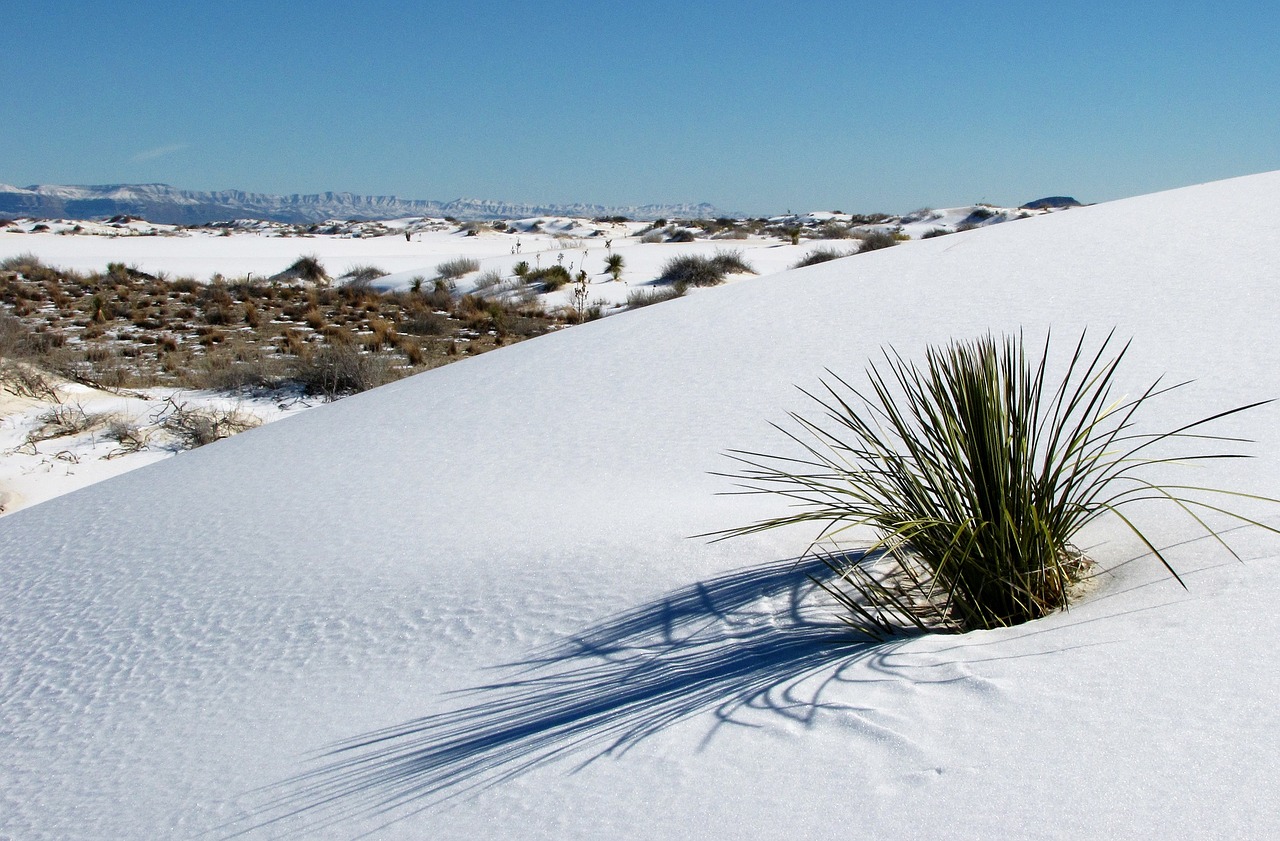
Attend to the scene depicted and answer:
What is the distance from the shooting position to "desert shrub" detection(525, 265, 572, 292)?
634 inches

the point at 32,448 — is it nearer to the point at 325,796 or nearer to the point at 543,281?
the point at 325,796

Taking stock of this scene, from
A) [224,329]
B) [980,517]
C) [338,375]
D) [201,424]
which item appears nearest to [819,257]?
[224,329]

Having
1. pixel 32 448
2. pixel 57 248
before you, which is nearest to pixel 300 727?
pixel 32 448

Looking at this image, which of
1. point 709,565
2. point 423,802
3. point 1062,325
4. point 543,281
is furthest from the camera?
point 543,281

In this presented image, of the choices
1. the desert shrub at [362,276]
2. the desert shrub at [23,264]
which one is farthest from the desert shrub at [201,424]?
the desert shrub at [23,264]

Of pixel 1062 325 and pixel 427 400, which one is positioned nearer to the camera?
pixel 1062 325

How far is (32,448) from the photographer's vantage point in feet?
20.2

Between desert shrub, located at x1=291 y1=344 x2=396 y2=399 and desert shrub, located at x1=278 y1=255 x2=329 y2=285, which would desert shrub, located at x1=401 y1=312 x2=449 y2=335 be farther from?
desert shrub, located at x1=278 y1=255 x2=329 y2=285

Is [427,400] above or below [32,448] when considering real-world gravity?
above

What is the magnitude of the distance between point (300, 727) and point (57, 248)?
29230 millimetres

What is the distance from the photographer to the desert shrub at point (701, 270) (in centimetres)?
1560

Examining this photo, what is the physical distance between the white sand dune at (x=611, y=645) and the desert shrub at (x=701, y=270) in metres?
11.3

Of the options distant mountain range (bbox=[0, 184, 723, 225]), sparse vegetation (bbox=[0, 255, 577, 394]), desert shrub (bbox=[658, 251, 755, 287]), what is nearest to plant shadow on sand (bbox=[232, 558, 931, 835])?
sparse vegetation (bbox=[0, 255, 577, 394])

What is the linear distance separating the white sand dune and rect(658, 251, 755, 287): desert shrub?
11328 millimetres
